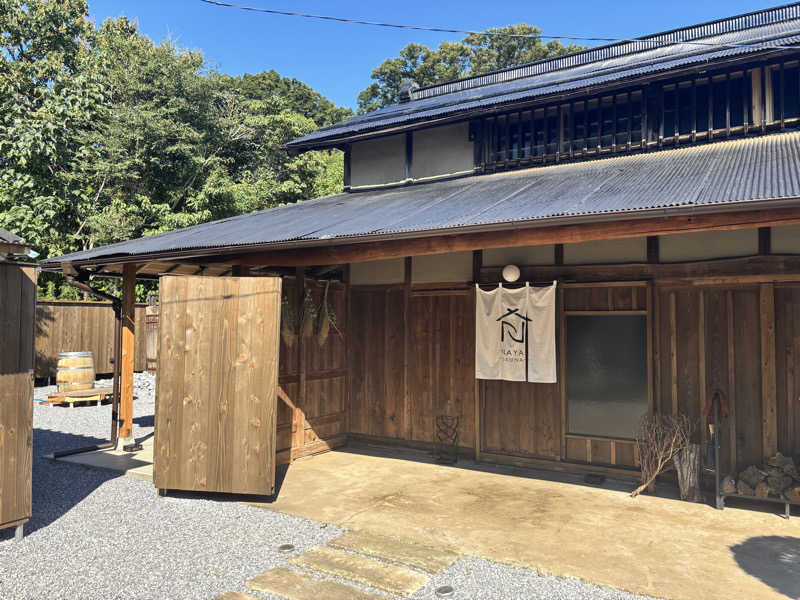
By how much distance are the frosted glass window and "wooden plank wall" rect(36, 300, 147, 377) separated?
41.5ft

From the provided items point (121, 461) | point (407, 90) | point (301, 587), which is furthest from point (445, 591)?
point (407, 90)

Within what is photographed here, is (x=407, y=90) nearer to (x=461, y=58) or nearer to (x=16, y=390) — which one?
(x=16, y=390)

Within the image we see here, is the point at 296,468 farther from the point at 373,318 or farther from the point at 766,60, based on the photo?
the point at 766,60

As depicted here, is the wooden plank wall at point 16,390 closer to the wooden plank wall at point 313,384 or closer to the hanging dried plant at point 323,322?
the wooden plank wall at point 313,384

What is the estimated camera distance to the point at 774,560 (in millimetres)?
4152

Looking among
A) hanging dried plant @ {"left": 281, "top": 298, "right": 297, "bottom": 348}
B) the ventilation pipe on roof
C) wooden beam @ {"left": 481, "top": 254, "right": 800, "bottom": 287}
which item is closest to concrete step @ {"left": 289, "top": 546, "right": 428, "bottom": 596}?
hanging dried plant @ {"left": 281, "top": 298, "right": 297, "bottom": 348}

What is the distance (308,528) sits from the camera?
4879 mm

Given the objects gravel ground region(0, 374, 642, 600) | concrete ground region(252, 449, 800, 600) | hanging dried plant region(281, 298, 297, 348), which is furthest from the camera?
hanging dried plant region(281, 298, 297, 348)

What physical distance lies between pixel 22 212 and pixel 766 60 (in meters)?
16.8

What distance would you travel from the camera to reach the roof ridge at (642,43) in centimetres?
844

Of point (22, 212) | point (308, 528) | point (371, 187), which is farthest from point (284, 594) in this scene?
point (22, 212)

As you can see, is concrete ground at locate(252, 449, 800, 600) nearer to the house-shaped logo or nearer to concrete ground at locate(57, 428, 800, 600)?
concrete ground at locate(57, 428, 800, 600)

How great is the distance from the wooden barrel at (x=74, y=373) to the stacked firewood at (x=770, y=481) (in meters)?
11.7

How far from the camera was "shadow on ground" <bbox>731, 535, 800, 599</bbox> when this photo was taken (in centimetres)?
374
